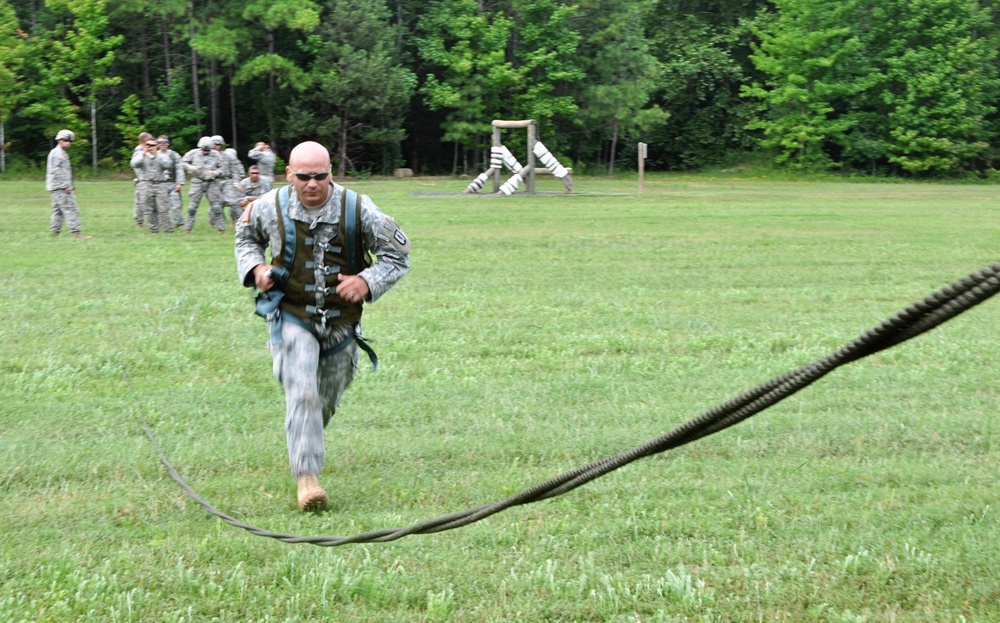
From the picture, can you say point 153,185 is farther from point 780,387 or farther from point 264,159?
point 780,387

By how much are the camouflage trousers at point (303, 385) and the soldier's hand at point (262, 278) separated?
0.79ft

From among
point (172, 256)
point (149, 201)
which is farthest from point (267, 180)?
point (172, 256)

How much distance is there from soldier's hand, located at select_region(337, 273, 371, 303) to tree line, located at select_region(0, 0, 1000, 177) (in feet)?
145

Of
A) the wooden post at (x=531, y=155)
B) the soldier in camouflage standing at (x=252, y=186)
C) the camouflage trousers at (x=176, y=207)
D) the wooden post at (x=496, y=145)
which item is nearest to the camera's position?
the soldier in camouflage standing at (x=252, y=186)

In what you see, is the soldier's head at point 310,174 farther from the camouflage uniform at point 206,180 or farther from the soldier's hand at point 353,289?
the camouflage uniform at point 206,180

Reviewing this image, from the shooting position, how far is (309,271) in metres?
6.10

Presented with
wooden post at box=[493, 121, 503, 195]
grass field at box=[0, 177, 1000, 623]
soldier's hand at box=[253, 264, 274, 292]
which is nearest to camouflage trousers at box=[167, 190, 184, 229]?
grass field at box=[0, 177, 1000, 623]

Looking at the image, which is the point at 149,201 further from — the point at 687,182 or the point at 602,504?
the point at 687,182

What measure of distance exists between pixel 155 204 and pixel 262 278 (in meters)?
18.2

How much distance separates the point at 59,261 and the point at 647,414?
1271 centimetres

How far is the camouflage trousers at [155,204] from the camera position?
75.3 feet

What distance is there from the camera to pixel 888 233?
2311cm

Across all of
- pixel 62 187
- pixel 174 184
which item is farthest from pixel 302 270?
pixel 174 184

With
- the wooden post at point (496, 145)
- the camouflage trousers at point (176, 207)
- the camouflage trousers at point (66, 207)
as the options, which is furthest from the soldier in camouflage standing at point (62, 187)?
the wooden post at point (496, 145)
